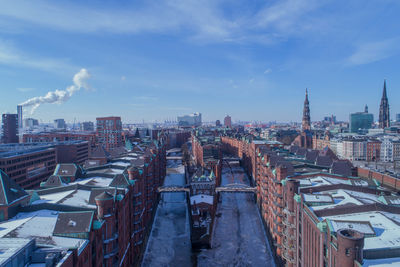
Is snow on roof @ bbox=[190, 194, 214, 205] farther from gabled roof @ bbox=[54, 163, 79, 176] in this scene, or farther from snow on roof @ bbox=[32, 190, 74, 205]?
snow on roof @ bbox=[32, 190, 74, 205]

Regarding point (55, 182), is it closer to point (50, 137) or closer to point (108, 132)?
point (108, 132)

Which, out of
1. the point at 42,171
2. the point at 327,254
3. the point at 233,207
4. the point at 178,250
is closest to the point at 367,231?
the point at 327,254

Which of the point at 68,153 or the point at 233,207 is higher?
the point at 68,153

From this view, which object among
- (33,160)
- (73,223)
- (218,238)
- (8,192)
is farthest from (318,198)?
(33,160)

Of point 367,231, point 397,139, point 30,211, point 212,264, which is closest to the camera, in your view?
point 367,231

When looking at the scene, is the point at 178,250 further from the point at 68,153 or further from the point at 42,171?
the point at 68,153

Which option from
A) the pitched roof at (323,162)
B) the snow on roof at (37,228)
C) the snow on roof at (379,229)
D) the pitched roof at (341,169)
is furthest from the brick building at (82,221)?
the pitched roof at (323,162)

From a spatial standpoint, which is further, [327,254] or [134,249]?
[134,249]
